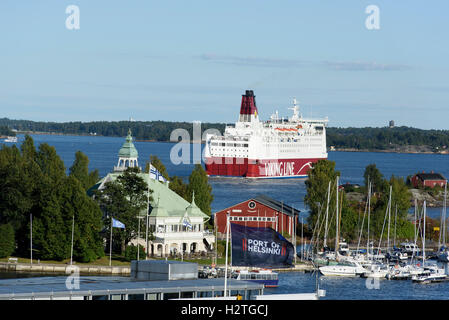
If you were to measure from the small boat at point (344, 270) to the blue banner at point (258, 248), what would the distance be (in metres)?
18.3

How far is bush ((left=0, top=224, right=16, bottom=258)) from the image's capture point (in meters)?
40.6

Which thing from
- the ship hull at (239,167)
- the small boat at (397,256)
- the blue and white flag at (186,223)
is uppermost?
the ship hull at (239,167)

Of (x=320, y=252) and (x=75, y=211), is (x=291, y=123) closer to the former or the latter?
(x=320, y=252)

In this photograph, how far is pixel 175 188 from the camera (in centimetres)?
5731

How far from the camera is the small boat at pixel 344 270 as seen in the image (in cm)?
4447

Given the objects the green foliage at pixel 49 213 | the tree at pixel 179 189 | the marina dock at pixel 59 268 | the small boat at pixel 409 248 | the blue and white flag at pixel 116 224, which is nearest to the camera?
the marina dock at pixel 59 268

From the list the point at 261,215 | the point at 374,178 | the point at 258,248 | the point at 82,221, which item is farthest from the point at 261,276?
the point at 374,178

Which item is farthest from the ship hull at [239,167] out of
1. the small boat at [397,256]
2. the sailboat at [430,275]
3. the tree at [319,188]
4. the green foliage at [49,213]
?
the green foliage at [49,213]

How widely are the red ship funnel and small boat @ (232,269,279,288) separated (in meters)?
97.8

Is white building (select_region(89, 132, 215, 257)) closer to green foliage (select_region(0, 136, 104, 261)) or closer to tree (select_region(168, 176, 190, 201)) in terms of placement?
green foliage (select_region(0, 136, 104, 261))

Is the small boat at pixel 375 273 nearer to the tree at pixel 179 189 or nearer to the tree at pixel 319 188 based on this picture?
the tree at pixel 319 188

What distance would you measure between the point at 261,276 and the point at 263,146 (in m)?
86.1

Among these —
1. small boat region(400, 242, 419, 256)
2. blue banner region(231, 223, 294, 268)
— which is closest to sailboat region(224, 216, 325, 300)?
blue banner region(231, 223, 294, 268)
